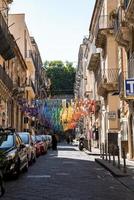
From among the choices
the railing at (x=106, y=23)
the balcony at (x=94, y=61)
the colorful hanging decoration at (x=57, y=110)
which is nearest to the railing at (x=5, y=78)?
the railing at (x=106, y=23)

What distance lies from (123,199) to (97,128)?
41601mm

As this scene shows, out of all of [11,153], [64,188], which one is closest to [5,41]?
[11,153]

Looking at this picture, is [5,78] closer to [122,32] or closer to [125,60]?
[125,60]

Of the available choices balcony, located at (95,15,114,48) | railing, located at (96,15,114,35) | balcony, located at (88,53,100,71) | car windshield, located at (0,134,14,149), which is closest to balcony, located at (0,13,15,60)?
balcony, located at (95,15,114,48)

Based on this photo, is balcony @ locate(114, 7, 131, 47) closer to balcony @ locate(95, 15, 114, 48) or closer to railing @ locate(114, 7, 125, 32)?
railing @ locate(114, 7, 125, 32)

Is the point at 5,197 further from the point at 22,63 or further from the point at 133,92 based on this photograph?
the point at 22,63

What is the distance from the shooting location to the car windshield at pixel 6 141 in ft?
58.6

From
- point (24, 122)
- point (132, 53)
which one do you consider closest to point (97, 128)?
point (24, 122)

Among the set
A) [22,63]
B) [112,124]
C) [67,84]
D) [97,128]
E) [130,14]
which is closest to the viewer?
[130,14]

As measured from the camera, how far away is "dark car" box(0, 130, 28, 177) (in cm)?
1658

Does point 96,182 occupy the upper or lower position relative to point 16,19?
lower

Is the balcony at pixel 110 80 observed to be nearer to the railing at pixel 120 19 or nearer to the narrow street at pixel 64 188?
the railing at pixel 120 19

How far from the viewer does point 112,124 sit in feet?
128

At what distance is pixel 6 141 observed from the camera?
1823 centimetres
